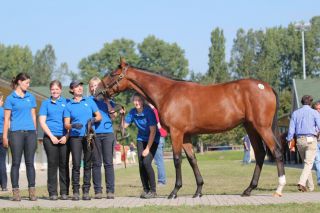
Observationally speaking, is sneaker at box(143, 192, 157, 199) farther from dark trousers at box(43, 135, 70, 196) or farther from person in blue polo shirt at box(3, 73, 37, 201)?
person in blue polo shirt at box(3, 73, 37, 201)

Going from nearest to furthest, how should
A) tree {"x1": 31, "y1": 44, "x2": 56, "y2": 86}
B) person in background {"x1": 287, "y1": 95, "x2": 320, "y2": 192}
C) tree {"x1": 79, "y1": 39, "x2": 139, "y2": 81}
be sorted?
1. person in background {"x1": 287, "y1": 95, "x2": 320, "y2": 192}
2. tree {"x1": 79, "y1": 39, "x2": 139, "y2": 81}
3. tree {"x1": 31, "y1": 44, "x2": 56, "y2": 86}

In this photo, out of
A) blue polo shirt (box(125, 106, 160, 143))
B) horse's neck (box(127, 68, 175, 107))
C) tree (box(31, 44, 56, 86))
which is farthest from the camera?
tree (box(31, 44, 56, 86))

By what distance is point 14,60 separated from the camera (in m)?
124

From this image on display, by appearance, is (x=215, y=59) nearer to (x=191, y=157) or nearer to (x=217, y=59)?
(x=217, y=59)

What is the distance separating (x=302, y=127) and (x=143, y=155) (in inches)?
151

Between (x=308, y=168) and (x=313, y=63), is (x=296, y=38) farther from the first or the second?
(x=308, y=168)

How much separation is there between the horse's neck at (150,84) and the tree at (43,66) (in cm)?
11815

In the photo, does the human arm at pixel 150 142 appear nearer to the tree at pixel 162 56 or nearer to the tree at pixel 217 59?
the tree at pixel 162 56

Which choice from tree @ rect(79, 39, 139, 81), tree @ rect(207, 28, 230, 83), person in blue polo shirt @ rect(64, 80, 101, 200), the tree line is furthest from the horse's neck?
tree @ rect(79, 39, 139, 81)

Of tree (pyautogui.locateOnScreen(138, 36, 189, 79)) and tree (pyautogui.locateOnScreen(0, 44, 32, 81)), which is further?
tree (pyautogui.locateOnScreen(0, 44, 32, 81))

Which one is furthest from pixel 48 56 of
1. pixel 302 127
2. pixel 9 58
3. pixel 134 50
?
pixel 302 127

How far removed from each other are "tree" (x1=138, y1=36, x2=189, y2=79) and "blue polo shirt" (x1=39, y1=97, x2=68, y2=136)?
3702 inches

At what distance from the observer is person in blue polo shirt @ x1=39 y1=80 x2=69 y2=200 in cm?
1291

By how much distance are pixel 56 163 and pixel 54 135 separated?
53 cm
